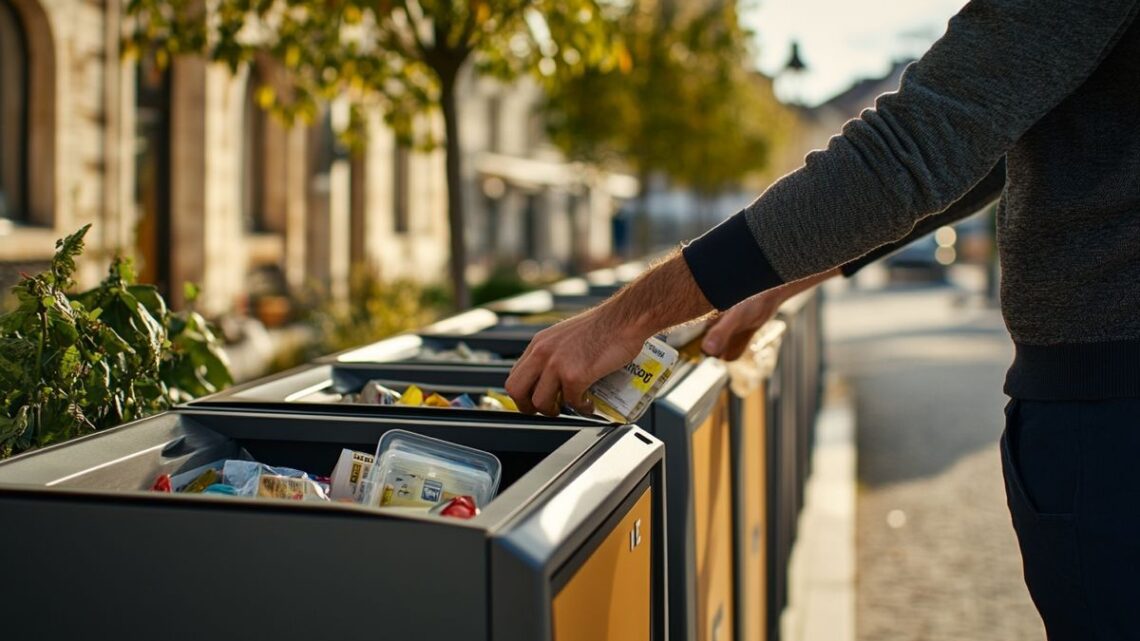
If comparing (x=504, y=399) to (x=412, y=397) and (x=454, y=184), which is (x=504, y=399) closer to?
(x=412, y=397)

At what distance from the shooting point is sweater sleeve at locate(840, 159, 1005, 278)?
96.7 inches

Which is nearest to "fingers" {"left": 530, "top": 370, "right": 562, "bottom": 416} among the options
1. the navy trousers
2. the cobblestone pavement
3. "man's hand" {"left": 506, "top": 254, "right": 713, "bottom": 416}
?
"man's hand" {"left": 506, "top": 254, "right": 713, "bottom": 416}

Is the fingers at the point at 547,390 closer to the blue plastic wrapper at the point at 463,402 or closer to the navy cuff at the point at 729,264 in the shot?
the navy cuff at the point at 729,264

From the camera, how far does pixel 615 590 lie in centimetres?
186

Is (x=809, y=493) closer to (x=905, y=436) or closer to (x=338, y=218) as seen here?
(x=905, y=436)

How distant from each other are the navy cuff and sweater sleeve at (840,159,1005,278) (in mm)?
647

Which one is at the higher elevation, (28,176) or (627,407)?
(28,176)

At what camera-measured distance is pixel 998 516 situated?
275 inches

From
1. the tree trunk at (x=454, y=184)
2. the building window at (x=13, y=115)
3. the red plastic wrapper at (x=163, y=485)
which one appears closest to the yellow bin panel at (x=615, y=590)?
the red plastic wrapper at (x=163, y=485)

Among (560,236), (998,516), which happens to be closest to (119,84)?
(998,516)

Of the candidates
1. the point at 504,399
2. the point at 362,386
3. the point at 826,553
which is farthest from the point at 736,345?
the point at 826,553

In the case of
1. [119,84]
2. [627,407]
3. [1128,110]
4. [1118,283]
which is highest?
[119,84]

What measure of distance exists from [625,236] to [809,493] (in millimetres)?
44556

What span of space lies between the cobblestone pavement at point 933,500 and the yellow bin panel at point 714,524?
1.98 metres
